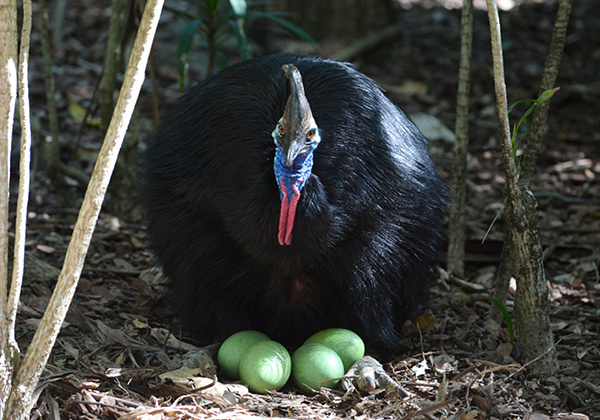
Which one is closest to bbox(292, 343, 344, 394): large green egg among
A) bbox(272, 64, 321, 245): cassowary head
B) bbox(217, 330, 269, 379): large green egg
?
bbox(217, 330, 269, 379): large green egg

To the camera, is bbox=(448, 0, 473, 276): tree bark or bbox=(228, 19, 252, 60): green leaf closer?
bbox=(448, 0, 473, 276): tree bark

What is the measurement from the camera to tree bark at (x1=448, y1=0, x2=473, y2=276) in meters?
3.91

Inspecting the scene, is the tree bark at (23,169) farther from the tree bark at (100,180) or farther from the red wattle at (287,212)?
the red wattle at (287,212)

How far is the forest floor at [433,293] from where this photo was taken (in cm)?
290

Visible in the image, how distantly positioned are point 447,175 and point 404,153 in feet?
8.26

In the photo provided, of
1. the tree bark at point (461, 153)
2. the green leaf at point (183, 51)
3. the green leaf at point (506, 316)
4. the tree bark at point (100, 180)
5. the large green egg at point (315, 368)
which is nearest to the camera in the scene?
the tree bark at point (100, 180)

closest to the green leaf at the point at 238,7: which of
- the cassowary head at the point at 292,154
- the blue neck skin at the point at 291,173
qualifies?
the cassowary head at the point at 292,154

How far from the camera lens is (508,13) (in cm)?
901

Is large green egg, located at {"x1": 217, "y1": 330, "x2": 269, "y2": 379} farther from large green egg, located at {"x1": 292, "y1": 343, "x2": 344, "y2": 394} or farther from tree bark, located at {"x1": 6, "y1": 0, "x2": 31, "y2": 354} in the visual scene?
tree bark, located at {"x1": 6, "y1": 0, "x2": 31, "y2": 354}

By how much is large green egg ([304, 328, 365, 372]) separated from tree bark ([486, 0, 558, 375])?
2.25 feet

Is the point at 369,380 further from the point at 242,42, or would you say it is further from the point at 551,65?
the point at 242,42

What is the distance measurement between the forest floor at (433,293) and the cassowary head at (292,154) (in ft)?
2.33

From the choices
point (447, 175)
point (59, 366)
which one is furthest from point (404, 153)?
point (447, 175)

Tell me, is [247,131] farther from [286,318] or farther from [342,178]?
[286,318]
